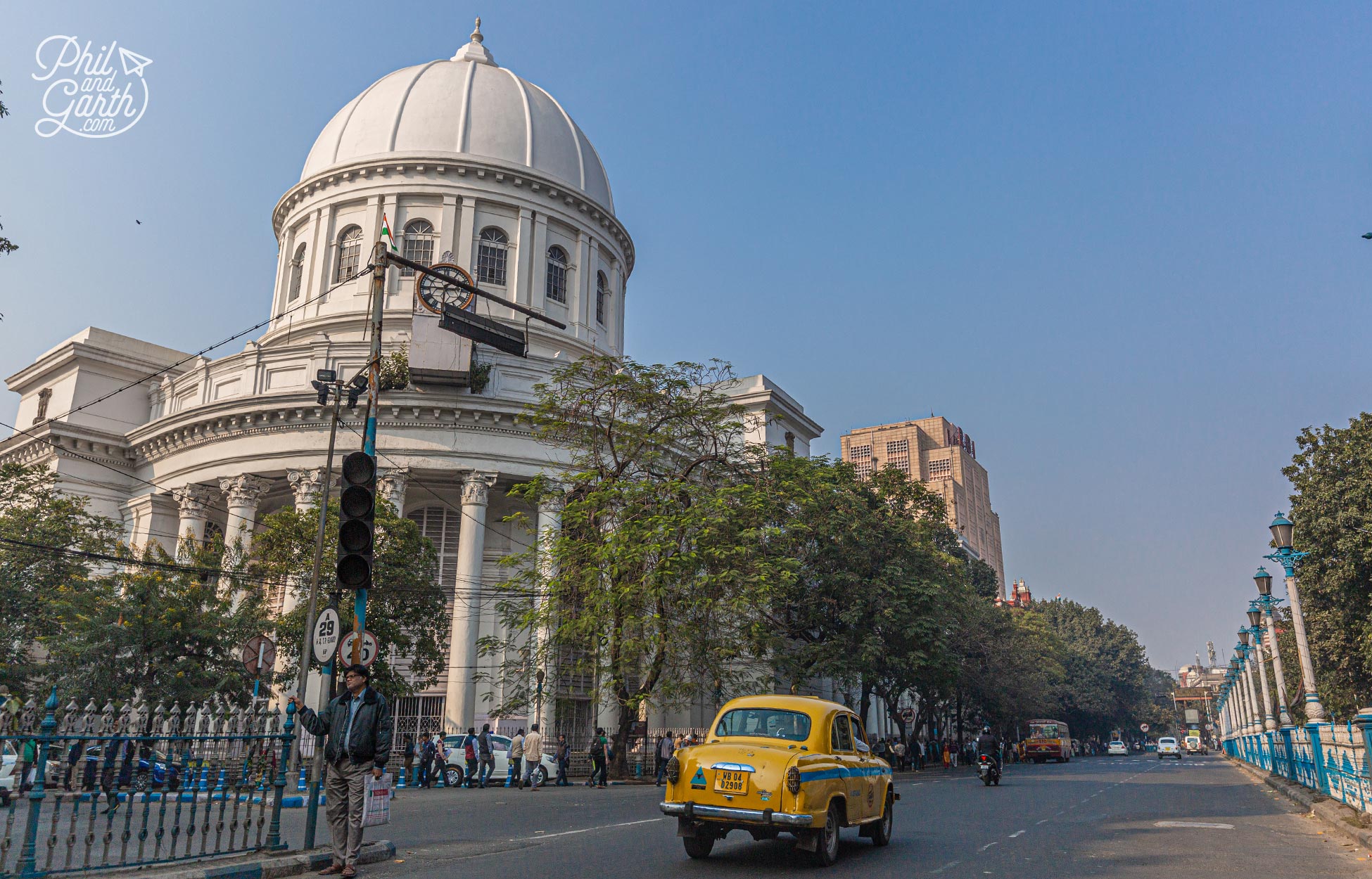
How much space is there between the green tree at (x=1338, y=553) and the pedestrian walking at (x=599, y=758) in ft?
69.6

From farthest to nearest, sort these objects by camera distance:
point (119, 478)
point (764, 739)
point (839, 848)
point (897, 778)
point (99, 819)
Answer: point (119, 478), point (897, 778), point (839, 848), point (764, 739), point (99, 819)

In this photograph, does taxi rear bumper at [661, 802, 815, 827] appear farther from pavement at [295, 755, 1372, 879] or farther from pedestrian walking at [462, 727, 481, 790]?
pedestrian walking at [462, 727, 481, 790]

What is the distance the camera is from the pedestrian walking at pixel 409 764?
1038 inches

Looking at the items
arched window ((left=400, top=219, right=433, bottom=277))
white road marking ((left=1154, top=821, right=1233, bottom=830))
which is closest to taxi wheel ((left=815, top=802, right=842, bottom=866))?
white road marking ((left=1154, top=821, right=1233, bottom=830))

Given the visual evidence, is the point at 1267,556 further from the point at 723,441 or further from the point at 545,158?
the point at 545,158

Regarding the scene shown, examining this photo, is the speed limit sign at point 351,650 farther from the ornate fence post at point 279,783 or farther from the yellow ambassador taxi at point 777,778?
the yellow ambassador taxi at point 777,778

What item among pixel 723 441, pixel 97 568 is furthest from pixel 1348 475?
pixel 97 568

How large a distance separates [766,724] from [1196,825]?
7722 millimetres

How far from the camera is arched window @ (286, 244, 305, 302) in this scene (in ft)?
145

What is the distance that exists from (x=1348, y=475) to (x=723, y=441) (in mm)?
19443

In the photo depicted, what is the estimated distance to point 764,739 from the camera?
10570mm

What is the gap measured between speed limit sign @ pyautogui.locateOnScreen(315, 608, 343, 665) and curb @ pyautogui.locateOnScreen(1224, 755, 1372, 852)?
36.1 feet

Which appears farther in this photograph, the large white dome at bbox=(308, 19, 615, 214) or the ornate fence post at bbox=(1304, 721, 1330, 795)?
the large white dome at bbox=(308, 19, 615, 214)

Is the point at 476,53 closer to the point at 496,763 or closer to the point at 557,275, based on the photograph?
the point at 557,275
